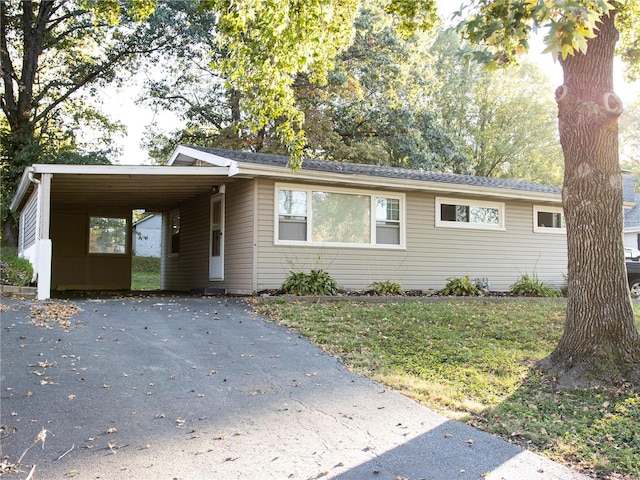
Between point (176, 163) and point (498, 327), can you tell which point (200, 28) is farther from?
point (498, 327)

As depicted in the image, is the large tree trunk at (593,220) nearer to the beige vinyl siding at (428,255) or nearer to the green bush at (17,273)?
the beige vinyl siding at (428,255)

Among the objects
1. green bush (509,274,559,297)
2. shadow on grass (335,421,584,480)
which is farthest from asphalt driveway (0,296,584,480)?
green bush (509,274,559,297)

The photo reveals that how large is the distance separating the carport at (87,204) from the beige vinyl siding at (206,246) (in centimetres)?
48

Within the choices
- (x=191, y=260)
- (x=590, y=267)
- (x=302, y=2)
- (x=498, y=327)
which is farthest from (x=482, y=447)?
(x=191, y=260)

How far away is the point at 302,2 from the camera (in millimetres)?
7059

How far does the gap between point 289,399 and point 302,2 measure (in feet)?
16.1

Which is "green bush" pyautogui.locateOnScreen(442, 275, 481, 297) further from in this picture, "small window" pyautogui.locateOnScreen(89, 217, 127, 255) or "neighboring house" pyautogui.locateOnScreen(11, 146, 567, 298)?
"small window" pyautogui.locateOnScreen(89, 217, 127, 255)

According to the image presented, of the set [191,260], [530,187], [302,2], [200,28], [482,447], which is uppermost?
[200,28]

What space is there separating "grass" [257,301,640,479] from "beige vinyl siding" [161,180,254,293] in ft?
6.86

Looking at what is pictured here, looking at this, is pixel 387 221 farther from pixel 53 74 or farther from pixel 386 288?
pixel 53 74

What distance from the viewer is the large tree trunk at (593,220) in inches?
234

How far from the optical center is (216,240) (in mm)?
13141

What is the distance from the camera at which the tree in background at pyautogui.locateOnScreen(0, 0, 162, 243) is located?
1927cm

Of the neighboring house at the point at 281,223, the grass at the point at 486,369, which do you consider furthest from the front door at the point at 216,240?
the grass at the point at 486,369
